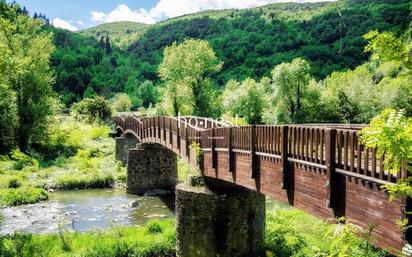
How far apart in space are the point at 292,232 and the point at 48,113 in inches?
1367

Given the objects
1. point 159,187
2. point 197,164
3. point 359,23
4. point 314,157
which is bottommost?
point 159,187

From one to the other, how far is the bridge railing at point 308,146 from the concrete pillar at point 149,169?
16366mm

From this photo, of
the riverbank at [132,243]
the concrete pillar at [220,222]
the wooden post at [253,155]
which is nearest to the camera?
the wooden post at [253,155]

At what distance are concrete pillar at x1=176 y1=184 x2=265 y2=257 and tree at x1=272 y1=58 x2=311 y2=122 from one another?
38410 mm

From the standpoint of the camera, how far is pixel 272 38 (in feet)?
541

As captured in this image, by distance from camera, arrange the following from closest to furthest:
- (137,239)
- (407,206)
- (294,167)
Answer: (407,206) → (294,167) → (137,239)

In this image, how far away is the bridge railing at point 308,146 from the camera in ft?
24.5

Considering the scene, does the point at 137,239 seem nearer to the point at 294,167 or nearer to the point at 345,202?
the point at 294,167

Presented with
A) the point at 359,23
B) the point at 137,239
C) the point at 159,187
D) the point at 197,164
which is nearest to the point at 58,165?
the point at 159,187

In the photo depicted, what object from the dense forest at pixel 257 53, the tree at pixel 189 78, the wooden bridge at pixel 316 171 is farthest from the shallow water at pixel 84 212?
the dense forest at pixel 257 53

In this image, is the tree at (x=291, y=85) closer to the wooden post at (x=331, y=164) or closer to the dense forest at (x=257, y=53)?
the wooden post at (x=331, y=164)

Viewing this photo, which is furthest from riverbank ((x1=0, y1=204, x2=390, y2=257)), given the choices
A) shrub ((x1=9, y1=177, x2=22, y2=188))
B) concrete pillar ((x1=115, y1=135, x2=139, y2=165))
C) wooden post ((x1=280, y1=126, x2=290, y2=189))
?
concrete pillar ((x1=115, y1=135, x2=139, y2=165))

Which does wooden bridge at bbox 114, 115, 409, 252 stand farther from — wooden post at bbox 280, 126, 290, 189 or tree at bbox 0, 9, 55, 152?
tree at bbox 0, 9, 55, 152

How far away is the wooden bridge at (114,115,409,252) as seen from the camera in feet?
23.6
